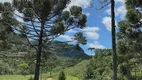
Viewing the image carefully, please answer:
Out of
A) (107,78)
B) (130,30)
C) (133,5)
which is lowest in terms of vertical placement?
(107,78)

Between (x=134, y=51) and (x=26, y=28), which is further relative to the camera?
(x=134, y=51)

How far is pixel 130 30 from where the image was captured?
19.5 metres

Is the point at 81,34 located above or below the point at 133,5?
below

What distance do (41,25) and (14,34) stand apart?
71.2 inches

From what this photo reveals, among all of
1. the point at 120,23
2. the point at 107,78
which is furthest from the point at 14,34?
the point at 107,78

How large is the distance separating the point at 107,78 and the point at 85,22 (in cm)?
3910

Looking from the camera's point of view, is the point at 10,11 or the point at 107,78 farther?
the point at 107,78

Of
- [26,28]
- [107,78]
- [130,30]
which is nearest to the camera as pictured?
[26,28]

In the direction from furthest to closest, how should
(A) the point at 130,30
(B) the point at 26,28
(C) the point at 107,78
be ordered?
(C) the point at 107,78 → (A) the point at 130,30 → (B) the point at 26,28

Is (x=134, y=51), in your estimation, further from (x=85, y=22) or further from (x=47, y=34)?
(x=47, y=34)

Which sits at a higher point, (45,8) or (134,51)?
(45,8)

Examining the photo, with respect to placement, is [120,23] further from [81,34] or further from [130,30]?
[81,34]

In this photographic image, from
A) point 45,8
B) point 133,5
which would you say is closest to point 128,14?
point 133,5

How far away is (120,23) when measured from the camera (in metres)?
20.2
